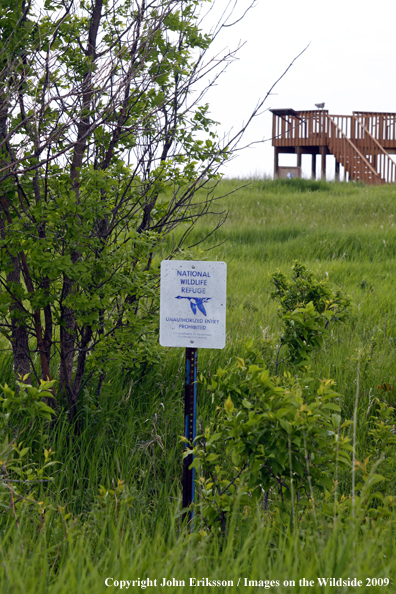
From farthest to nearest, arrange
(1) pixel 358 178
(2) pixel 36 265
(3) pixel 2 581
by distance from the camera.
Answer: (1) pixel 358 178
(2) pixel 36 265
(3) pixel 2 581

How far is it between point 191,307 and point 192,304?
0.02m

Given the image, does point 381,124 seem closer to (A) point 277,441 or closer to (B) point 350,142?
(B) point 350,142

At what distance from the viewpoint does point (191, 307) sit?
272 centimetres

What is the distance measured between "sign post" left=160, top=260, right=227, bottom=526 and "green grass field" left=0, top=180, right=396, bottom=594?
643 millimetres

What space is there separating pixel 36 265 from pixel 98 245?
1.39 ft

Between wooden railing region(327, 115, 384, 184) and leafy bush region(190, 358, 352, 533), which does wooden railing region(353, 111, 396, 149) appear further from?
leafy bush region(190, 358, 352, 533)

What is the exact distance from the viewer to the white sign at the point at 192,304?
8.84ft

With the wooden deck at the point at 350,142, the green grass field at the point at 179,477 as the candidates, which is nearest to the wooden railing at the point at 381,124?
the wooden deck at the point at 350,142

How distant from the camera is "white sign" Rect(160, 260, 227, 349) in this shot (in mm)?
2695

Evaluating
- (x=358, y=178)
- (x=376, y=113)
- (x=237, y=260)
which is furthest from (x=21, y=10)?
(x=376, y=113)

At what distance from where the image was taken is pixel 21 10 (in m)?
3.16

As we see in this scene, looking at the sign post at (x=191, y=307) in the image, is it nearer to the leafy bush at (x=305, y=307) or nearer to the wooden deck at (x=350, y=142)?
the leafy bush at (x=305, y=307)

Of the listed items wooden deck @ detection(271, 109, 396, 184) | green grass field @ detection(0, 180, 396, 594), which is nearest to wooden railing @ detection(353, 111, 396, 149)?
wooden deck @ detection(271, 109, 396, 184)

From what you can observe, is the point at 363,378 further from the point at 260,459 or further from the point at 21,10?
the point at 21,10
